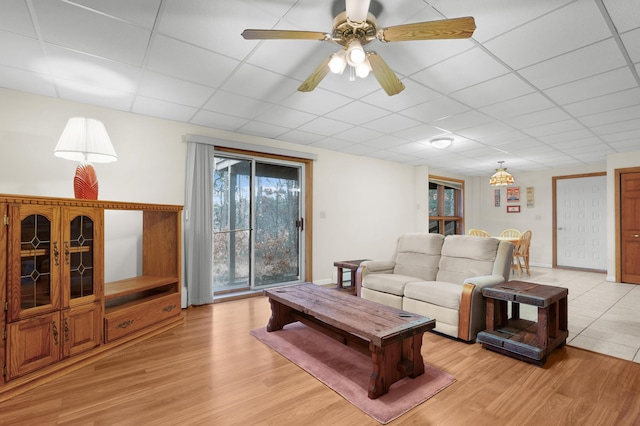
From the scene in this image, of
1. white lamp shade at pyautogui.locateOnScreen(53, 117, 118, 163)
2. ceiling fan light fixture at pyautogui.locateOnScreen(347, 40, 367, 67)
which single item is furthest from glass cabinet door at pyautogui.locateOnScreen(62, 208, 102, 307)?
ceiling fan light fixture at pyautogui.locateOnScreen(347, 40, 367, 67)

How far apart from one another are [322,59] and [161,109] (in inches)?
84.4

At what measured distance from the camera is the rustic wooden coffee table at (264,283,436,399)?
1.94m

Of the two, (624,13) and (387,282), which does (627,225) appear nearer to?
(387,282)

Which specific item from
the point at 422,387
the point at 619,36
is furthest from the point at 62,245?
the point at 619,36

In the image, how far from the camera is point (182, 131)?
4.00 m

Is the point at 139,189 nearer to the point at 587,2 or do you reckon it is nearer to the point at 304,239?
the point at 304,239

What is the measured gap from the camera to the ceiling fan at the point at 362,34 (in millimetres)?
1584

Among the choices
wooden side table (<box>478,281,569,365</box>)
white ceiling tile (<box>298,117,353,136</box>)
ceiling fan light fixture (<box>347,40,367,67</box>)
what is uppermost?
white ceiling tile (<box>298,117,353,136</box>)

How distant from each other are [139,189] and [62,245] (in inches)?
57.0

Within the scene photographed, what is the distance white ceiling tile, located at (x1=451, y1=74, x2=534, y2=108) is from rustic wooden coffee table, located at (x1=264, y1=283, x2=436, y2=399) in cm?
223

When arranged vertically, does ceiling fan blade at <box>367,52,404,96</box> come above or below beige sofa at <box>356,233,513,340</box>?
above

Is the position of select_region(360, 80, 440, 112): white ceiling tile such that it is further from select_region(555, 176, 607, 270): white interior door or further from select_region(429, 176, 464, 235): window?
Answer: select_region(555, 176, 607, 270): white interior door

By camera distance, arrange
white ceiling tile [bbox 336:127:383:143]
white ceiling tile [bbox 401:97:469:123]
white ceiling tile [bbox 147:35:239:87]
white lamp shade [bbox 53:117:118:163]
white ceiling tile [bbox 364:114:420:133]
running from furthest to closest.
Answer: white ceiling tile [bbox 336:127:383:143] < white ceiling tile [bbox 364:114:420:133] < white ceiling tile [bbox 401:97:469:123] < white lamp shade [bbox 53:117:118:163] < white ceiling tile [bbox 147:35:239:87]

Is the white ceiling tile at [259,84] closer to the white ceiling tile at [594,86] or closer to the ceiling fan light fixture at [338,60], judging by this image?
the ceiling fan light fixture at [338,60]
